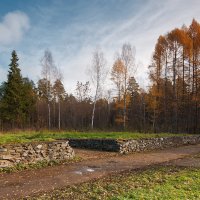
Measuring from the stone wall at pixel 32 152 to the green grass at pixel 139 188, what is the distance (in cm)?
317

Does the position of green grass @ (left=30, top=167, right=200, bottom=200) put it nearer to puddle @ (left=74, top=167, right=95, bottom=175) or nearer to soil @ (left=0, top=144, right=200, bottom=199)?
soil @ (left=0, top=144, right=200, bottom=199)

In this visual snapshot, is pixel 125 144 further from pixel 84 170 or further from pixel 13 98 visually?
pixel 13 98

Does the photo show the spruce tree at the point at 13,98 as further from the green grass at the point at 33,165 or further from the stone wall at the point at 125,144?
the green grass at the point at 33,165

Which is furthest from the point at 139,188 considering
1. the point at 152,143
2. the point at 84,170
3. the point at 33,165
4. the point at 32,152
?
the point at 152,143

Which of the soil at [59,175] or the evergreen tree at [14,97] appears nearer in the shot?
the soil at [59,175]

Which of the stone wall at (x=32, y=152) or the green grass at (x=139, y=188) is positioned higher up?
the stone wall at (x=32, y=152)

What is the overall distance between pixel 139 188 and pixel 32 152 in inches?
185

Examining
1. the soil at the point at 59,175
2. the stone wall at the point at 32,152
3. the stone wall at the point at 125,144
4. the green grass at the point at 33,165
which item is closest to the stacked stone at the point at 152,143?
the stone wall at the point at 125,144

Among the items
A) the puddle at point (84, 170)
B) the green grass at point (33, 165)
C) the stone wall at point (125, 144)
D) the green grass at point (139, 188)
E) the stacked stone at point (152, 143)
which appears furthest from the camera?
the stacked stone at point (152, 143)

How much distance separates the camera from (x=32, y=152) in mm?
10586

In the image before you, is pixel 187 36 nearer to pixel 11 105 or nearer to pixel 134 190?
pixel 11 105

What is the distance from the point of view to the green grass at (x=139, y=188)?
679 centimetres

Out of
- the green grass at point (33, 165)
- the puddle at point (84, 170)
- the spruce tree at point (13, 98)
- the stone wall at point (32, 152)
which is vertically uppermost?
the spruce tree at point (13, 98)

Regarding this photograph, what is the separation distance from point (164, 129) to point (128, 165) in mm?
22579
